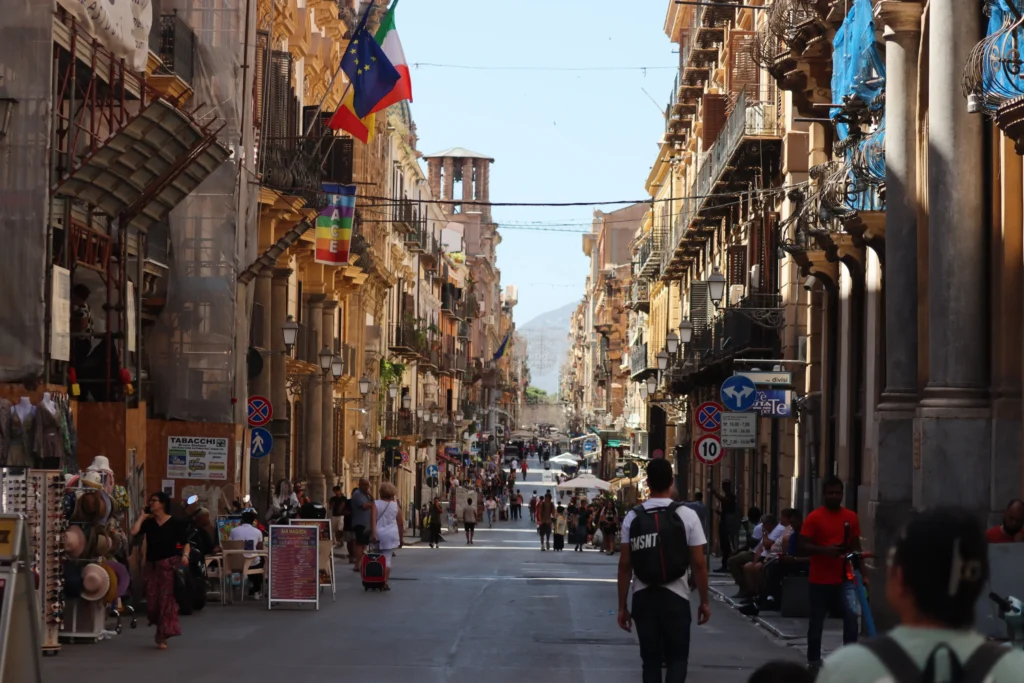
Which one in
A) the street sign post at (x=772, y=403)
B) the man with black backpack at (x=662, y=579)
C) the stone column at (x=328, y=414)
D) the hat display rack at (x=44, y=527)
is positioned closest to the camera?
the man with black backpack at (x=662, y=579)

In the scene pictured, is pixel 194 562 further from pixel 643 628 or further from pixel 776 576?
pixel 643 628

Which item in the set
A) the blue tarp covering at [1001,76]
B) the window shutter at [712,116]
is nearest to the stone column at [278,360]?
the window shutter at [712,116]

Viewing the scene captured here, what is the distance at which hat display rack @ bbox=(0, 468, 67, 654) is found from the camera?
50.2 ft

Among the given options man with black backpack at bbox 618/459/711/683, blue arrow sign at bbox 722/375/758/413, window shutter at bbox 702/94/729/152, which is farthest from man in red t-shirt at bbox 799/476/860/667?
window shutter at bbox 702/94/729/152

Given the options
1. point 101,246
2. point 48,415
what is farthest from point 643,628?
point 101,246

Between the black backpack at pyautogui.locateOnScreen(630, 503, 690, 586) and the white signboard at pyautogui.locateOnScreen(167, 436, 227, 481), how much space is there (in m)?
16.5

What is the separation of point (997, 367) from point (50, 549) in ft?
29.6

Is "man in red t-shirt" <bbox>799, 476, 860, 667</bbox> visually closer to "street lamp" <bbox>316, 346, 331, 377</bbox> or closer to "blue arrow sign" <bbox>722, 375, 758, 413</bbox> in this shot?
"blue arrow sign" <bbox>722, 375, 758, 413</bbox>

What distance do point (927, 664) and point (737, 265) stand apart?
38502 millimetres

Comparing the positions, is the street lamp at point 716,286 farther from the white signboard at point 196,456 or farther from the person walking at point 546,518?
the person walking at point 546,518

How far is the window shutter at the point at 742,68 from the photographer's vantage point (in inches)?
1597

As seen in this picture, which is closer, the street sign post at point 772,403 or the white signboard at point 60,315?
the white signboard at point 60,315

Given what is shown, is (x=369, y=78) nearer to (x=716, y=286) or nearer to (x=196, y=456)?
(x=716, y=286)

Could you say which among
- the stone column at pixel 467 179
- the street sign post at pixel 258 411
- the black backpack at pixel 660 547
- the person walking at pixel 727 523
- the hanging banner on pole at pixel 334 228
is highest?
the stone column at pixel 467 179
